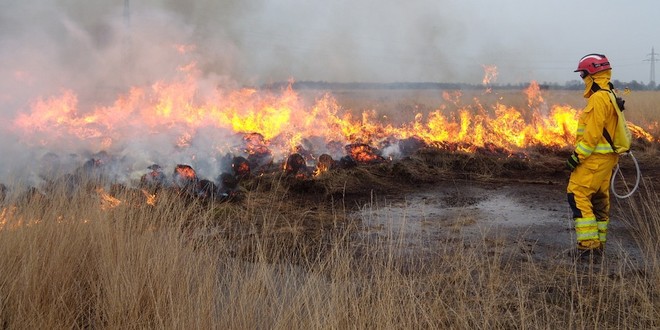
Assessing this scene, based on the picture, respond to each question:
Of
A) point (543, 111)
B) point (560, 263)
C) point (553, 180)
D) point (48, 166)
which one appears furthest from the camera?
point (543, 111)

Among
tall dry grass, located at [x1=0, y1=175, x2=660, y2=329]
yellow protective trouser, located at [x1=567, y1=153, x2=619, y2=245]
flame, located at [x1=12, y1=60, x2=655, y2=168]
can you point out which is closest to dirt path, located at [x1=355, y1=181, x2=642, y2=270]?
yellow protective trouser, located at [x1=567, y1=153, x2=619, y2=245]

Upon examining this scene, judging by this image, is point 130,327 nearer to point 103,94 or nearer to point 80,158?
point 80,158

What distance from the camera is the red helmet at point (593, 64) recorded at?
4.96 metres

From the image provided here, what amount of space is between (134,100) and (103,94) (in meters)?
1.20

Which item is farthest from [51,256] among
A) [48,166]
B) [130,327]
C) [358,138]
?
[358,138]

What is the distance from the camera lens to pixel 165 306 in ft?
9.07

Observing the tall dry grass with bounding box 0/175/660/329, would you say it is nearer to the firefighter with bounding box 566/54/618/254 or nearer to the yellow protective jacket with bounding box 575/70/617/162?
the firefighter with bounding box 566/54/618/254

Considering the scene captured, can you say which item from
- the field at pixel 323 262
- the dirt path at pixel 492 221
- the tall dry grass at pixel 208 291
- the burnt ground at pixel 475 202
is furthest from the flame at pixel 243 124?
the tall dry grass at pixel 208 291

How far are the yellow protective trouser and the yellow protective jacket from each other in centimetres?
12

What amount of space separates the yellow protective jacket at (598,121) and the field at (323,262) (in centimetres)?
89

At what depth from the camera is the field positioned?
110 inches

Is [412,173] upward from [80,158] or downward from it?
downward

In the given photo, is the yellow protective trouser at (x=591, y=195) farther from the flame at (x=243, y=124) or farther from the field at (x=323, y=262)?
the flame at (x=243, y=124)

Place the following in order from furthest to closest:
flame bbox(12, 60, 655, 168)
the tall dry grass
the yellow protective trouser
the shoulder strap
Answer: flame bbox(12, 60, 655, 168) → the shoulder strap → the yellow protective trouser → the tall dry grass
